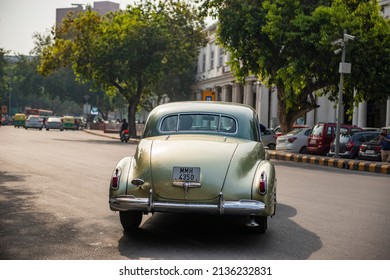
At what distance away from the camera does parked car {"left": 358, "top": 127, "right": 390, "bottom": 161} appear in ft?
79.7

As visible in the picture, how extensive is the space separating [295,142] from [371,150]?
4874 mm

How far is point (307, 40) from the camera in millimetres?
26703

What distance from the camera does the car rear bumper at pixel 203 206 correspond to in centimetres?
670

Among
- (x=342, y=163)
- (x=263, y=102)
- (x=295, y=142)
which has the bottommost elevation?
(x=342, y=163)

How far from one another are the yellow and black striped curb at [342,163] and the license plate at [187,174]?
15.4 m

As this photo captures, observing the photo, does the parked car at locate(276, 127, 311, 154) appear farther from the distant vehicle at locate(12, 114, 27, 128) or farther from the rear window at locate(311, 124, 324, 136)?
the distant vehicle at locate(12, 114, 27, 128)

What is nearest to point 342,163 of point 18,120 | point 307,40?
point 307,40

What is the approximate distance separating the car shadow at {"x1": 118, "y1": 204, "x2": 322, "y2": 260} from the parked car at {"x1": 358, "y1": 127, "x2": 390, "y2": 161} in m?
16.4

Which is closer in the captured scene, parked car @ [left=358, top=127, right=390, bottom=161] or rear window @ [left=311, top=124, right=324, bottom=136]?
parked car @ [left=358, top=127, right=390, bottom=161]

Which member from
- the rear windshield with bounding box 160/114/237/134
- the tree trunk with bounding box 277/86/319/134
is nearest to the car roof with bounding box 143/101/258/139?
the rear windshield with bounding box 160/114/237/134

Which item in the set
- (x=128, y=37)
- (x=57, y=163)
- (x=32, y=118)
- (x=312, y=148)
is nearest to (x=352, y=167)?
(x=312, y=148)

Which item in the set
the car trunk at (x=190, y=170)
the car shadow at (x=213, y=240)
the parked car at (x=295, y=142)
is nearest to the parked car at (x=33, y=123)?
the parked car at (x=295, y=142)

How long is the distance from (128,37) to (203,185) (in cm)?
3920

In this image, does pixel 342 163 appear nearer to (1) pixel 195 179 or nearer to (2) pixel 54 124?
(1) pixel 195 179
